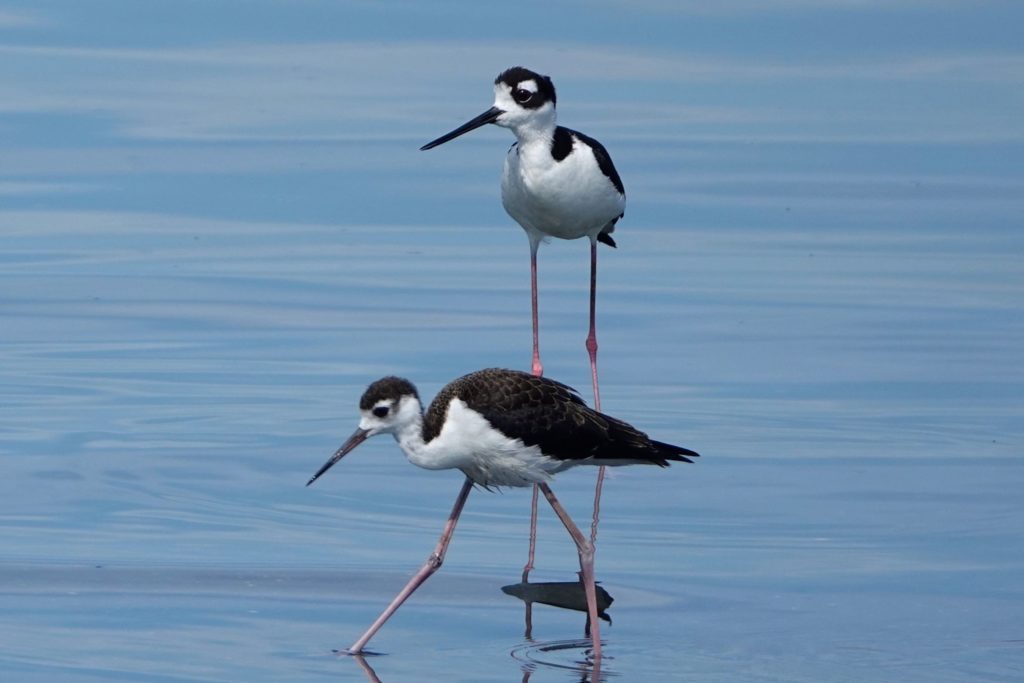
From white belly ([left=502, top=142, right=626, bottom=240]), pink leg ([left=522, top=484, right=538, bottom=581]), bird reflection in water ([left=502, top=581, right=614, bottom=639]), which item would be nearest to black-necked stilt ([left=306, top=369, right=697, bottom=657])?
bird reflection in water ([left=502, top=581, right=614, bottom=639])

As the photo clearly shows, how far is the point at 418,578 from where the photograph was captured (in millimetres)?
8031

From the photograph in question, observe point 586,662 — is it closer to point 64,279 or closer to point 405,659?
point 405,659

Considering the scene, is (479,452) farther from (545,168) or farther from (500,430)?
(545,168)

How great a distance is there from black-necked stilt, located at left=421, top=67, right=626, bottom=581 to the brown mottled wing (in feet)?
9.96

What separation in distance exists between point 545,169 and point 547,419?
3551mm

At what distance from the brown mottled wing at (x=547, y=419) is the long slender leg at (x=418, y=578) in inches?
14.9

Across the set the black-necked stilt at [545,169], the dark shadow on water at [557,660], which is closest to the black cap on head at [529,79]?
the black-necked stilt at [545,169]

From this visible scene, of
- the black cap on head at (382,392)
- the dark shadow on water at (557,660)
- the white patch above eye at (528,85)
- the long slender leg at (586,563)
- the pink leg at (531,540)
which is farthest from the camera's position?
the white patch above eye at (528,85)

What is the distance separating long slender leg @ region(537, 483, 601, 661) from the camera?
7.77m

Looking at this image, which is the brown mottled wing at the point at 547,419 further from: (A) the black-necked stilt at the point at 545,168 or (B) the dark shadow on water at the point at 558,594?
(A) the black-necked stilt at the point at 545,168

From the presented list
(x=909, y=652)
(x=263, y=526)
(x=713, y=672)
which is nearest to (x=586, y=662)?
(x=713, y=672)

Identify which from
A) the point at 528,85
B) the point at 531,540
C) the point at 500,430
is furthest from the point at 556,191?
the point at 500,430

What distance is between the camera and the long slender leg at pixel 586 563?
777 cm

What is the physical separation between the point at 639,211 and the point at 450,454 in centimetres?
971
